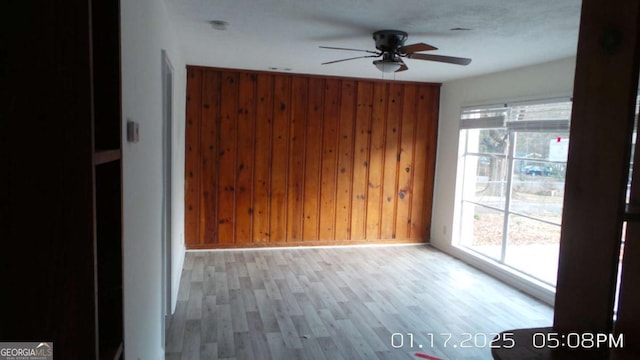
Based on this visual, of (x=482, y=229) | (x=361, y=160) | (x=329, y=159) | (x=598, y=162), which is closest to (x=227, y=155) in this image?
(x=329, y=159)

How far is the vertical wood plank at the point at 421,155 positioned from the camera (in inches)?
249

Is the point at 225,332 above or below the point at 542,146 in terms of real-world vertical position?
below

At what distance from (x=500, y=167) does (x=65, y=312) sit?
5.01 m

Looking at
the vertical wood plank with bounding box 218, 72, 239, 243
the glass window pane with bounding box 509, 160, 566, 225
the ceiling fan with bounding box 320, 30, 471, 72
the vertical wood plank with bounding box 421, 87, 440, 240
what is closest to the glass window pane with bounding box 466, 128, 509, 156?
A: the glass window pane with bounding box 509, 160, 566, 225

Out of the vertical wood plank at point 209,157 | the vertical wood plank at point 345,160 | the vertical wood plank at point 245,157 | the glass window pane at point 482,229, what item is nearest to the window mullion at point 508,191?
the glass window pane at point 482,229

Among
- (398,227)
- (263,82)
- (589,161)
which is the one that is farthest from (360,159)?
(589,161)

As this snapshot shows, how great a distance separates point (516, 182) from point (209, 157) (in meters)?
3.71

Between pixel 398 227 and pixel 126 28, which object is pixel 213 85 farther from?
pixel 126 28

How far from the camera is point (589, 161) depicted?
33.8 inches

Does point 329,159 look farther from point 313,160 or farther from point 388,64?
point 388,64

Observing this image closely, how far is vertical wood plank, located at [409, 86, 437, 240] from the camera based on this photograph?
6.32 metres

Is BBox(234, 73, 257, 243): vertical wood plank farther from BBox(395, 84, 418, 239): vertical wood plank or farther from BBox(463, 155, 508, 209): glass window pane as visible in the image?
BBox(463, 155, 508, 209): glass window pane

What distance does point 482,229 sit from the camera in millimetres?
5590

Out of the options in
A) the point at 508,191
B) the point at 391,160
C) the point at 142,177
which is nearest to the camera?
the point at 142,177
